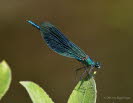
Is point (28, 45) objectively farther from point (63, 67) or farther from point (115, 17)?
point (115, 17)

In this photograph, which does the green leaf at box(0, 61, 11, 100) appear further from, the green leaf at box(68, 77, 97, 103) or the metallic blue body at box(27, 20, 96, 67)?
the metallic blue body at box(27, 20, 96, 67)

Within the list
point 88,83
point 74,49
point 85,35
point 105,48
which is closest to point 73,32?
point 85,35

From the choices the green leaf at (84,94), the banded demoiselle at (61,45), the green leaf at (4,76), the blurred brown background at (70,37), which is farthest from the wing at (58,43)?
the blurred brown background at (70,37)

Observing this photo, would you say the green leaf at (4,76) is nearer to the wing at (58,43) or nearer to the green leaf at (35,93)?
the green leaf at (35,93)

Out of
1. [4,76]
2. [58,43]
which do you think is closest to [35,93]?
[4,76]

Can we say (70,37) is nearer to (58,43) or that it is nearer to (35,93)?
(58,43)
